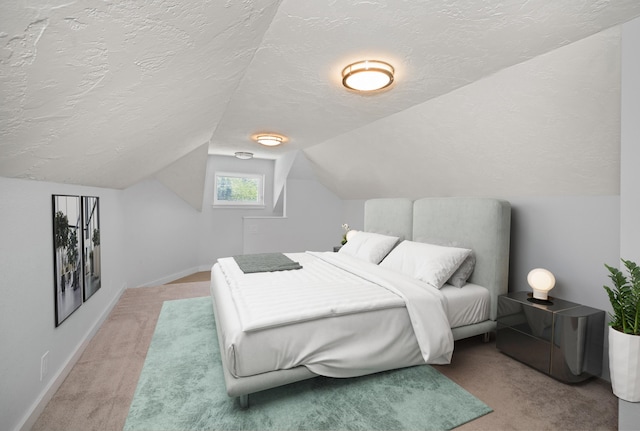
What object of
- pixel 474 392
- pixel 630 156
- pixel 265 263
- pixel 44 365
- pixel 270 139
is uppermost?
pixel 270 139

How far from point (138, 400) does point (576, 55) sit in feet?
11.2

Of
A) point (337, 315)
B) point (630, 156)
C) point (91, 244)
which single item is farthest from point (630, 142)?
point (91, 244)

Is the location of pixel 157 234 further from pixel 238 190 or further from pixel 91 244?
pixel 91 244

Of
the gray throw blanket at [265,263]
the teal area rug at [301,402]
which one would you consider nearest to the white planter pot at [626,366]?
the teal area rug at [301,402]

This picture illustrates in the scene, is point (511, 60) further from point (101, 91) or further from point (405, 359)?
point (101, 91)

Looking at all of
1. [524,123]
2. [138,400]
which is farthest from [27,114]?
[524,123]

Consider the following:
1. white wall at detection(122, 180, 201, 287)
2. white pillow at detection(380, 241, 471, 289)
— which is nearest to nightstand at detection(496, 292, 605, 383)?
white pillow at detection(380, 241, 471, 289)

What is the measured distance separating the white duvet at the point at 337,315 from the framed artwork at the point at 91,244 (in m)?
1.29

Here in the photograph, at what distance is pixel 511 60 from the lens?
2.02 meters

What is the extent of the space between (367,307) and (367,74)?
1626 millimetres

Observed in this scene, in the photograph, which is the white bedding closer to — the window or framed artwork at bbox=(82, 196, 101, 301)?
framed artwork at bbox=(82, 196, 101, 301)

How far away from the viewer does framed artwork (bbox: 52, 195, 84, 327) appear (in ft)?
6.92

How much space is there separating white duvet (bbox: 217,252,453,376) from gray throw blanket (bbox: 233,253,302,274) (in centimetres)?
35

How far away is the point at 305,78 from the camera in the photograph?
240cm
